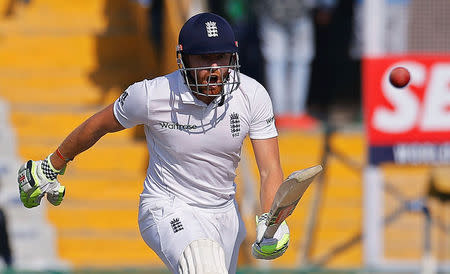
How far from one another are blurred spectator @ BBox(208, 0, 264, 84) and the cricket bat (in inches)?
207

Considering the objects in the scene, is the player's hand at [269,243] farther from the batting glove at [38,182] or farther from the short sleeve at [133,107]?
the batting glove at [38,182]

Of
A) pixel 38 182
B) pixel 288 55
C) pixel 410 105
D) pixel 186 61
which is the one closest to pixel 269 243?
pixel 186 61

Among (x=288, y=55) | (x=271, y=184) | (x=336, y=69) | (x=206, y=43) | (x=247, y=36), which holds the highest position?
(x=206, y=43)

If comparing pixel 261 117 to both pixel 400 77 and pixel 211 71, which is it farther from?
pixel 400 77

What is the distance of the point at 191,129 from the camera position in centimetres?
410

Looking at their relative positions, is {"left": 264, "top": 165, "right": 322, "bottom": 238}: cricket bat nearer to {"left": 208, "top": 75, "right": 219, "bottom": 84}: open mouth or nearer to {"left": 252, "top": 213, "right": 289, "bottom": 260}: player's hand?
{"left": 252, "top": 213, "right": 289, "bottom": 260}: player's hand

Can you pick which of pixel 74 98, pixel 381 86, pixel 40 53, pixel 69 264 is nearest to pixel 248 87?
pixel 381 86

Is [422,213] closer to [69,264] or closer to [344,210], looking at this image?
[344,210]

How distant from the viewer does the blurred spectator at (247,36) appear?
30.5ft

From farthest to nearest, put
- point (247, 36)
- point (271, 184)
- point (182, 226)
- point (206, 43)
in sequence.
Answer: point (247, 36), point (271, 184), point (182, 226), point (206, 43)

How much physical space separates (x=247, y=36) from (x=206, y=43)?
5.48m

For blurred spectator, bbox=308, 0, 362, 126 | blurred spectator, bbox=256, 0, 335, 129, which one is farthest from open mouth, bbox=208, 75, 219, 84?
blurred spectator, bbox=308, 0, 362, 126

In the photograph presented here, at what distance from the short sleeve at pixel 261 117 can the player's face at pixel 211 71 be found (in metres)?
0.24

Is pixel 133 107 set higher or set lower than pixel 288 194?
higher
